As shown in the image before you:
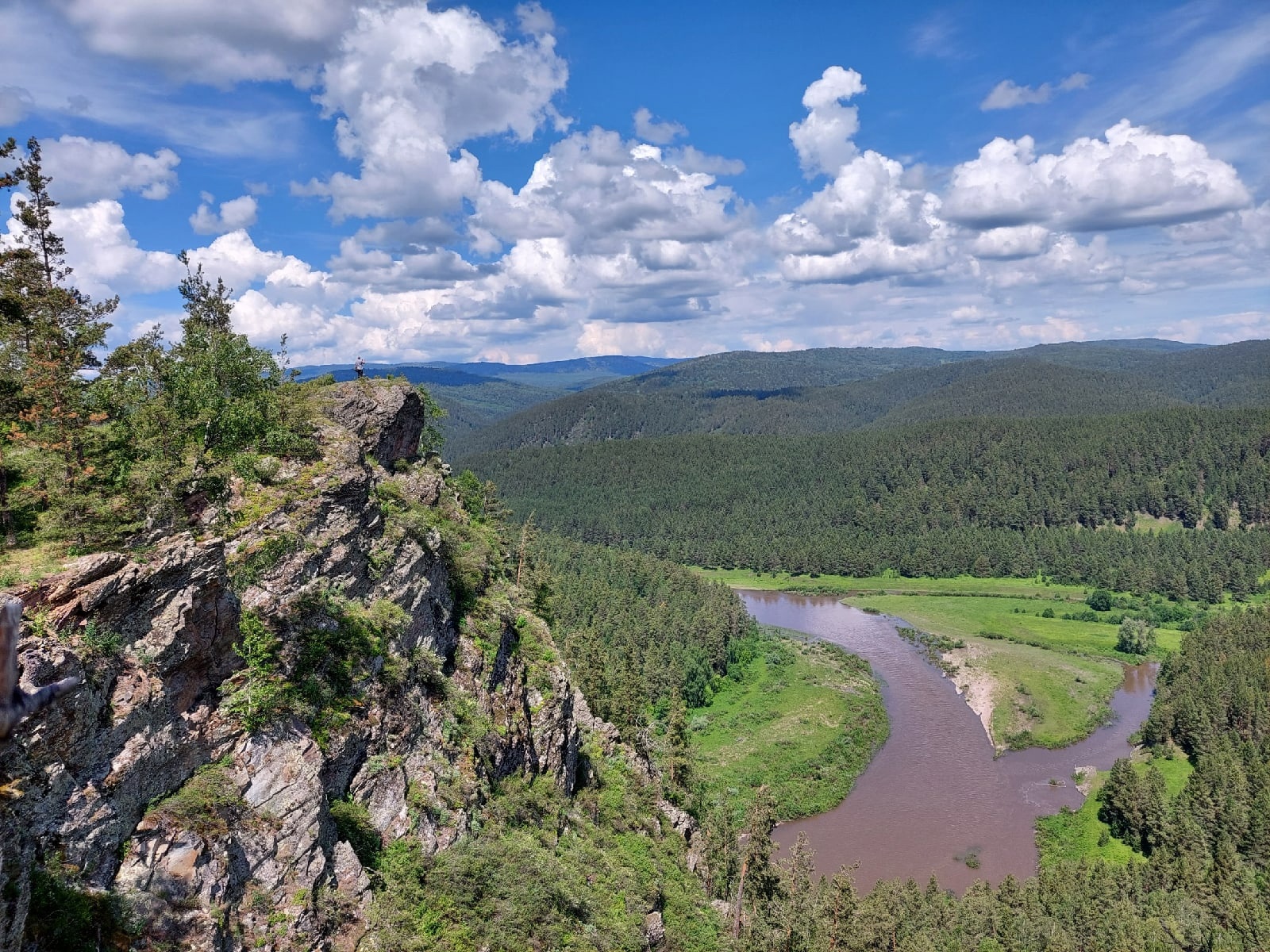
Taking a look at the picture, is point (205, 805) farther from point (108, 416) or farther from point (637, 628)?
point (637, 628)

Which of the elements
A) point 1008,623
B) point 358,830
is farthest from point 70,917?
point 1008,623

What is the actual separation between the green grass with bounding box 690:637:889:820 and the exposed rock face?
49.7m

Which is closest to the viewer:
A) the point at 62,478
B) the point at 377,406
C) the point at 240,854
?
the point at 240,854

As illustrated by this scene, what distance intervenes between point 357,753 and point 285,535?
317 inches

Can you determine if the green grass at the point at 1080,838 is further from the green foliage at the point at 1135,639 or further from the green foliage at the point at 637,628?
the green foliage at the point at 1135,639

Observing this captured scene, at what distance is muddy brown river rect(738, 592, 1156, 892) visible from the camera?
64188 mm

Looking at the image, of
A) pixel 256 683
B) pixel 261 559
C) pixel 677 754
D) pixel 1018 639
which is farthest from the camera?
pixel 1018 639

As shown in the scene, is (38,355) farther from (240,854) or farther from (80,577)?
(240,854)

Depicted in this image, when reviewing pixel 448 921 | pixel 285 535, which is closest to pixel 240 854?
pixel 448 921

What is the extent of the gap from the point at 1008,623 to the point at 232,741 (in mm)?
151686

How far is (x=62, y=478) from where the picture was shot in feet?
75.4

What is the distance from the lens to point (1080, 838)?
68125 mm

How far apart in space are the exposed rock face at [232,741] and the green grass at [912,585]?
498ft

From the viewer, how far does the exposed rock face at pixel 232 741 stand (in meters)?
15.4
